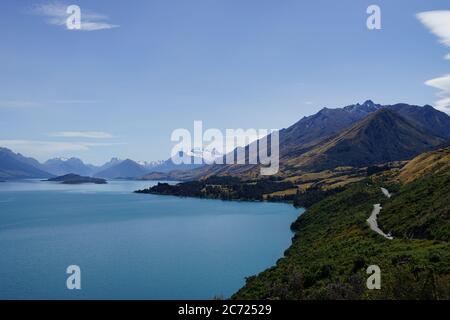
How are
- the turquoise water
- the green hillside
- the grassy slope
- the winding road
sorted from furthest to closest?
1. the turquoise water
2. the winding road
3. the green hillside
4. the grassy slope

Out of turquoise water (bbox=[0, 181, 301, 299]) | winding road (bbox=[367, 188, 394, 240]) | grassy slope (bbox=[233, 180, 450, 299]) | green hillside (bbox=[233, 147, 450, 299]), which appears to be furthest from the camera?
turquoise water (bbox=[0, 181, 301, 299])

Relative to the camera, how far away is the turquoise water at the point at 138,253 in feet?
226

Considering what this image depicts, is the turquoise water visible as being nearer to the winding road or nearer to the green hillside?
the green hillside

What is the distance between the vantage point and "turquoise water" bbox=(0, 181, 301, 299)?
68750 millimetres

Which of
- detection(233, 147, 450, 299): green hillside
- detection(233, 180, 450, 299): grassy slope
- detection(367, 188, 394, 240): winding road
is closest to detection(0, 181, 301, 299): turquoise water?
detection(233, 147, 450, 299): green hillside

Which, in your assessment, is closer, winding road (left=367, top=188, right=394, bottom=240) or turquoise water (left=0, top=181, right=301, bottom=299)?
winding road (left=367, top=188, right=394, bottom=240)

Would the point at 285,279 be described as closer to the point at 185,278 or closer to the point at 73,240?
the point at 185,278

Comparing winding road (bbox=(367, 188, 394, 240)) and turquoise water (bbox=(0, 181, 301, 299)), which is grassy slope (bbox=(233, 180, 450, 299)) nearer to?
winding road (bbox=(367, 188, 394, 240))

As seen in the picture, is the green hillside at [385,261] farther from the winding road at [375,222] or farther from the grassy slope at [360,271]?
the winding road at [375,222]

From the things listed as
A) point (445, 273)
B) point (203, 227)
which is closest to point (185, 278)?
point (445, 273)

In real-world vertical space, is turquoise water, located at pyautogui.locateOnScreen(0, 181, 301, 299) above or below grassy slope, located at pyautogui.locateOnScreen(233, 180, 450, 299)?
below
